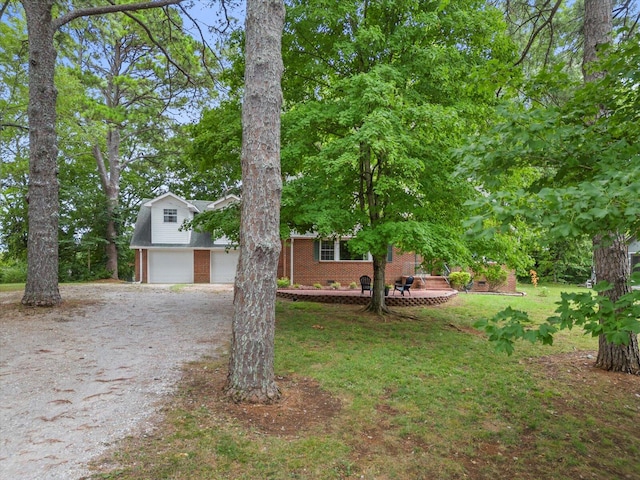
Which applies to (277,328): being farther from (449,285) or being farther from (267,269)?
(449,285)

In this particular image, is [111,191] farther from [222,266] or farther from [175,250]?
[222,266]

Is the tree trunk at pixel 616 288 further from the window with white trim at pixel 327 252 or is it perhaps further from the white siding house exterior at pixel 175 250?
the white siding house exterior at pixel 175 250

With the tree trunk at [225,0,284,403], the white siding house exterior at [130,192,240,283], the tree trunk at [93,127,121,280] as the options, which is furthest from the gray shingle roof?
the tree trunk at [225,0,284,403]

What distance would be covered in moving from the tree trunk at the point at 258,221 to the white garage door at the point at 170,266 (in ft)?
55.4

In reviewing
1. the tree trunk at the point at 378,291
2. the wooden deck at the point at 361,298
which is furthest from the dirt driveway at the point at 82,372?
the tree trunk at the point at 378,291

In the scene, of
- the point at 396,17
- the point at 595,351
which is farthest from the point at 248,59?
the point at 595,351

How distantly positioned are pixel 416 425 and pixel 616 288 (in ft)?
12.9

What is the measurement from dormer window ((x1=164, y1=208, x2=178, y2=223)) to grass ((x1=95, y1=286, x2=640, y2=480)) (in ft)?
48.7

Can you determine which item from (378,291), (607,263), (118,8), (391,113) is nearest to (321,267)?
(378,291)

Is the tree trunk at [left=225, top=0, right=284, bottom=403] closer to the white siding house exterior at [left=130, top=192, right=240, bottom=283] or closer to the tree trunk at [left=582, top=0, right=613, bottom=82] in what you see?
the tree trunk at [left=582, top=0, right=613, bottom=82]

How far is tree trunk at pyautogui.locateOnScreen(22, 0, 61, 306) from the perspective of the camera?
9141 mm

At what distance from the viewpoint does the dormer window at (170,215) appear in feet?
65.4

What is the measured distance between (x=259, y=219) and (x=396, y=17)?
6.90 m

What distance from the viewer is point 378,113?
6.55m
